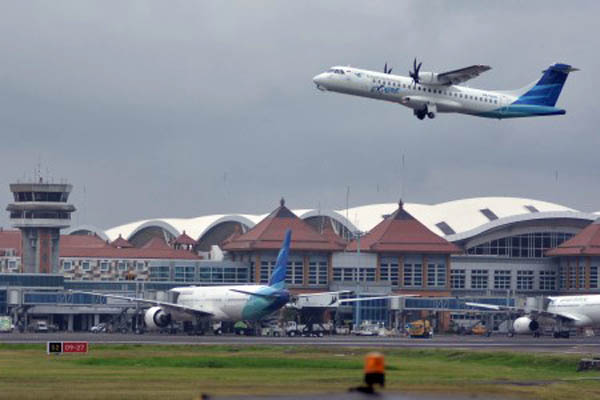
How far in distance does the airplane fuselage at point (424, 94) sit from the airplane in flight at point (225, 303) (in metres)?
45.1

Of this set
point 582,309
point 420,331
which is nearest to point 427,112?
point 420,331

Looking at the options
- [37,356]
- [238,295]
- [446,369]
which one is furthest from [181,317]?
[446,369]

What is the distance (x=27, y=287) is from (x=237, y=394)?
177423 mm

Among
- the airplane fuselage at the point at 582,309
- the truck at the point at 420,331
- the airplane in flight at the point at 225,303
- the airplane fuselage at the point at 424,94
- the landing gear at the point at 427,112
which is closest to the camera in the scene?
the airplane fuselage at the point at 424,94

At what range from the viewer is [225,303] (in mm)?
159125

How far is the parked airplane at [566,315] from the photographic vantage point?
166 meters

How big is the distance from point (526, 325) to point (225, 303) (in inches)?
1465

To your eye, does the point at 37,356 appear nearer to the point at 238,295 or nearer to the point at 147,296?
the point at 238,295

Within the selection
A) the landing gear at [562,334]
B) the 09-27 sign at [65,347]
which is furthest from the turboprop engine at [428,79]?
the landing gear at [562,334]

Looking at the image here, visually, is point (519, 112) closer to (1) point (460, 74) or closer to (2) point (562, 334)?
(1) point (460, 74)

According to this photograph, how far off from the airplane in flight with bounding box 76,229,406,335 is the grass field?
3773cm

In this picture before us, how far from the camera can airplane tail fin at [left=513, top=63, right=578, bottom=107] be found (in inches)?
4587

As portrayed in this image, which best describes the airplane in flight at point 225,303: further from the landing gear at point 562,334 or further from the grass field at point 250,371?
the grass field at point 250,371

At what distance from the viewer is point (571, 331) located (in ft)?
597
